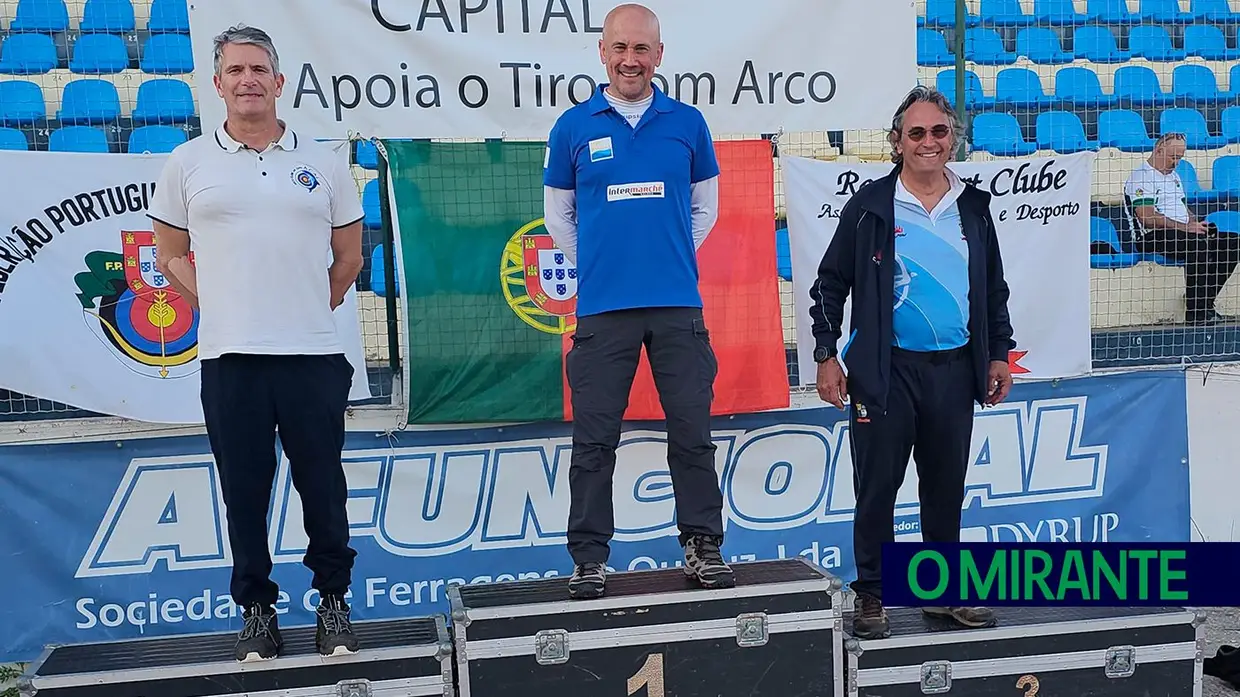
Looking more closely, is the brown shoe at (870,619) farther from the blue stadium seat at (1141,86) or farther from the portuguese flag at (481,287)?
the blue stadium seat at (1141,86)

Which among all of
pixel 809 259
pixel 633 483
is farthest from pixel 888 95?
pixel 633 483

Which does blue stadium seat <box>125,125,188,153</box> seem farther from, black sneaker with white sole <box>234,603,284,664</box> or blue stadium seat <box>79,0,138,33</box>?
black sneaker with white sole <box>234,603,284,664</box>

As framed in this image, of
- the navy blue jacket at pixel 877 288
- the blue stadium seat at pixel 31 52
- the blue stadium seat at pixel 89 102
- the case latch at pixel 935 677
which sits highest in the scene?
the blue stadium seat at pixel 31 52

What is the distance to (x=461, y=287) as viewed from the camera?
4609 millimetres

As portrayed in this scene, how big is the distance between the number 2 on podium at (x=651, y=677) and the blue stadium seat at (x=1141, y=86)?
5.49 m

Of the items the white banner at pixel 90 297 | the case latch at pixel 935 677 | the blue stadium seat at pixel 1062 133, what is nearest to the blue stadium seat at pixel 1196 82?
the blue stadium seat at pixel 1062 133

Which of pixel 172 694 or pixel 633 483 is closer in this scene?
pixel 172 694

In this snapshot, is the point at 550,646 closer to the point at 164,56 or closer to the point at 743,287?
the point at 743,287

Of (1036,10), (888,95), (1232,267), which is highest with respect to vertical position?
(1036,10)

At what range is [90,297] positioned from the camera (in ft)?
14.3

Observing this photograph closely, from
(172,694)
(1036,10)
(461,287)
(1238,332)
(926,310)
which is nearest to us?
(172,694)

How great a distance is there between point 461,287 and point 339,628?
5.83 ft

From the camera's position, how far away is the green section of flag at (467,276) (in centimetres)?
457

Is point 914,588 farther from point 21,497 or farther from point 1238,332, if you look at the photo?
point 21,497
